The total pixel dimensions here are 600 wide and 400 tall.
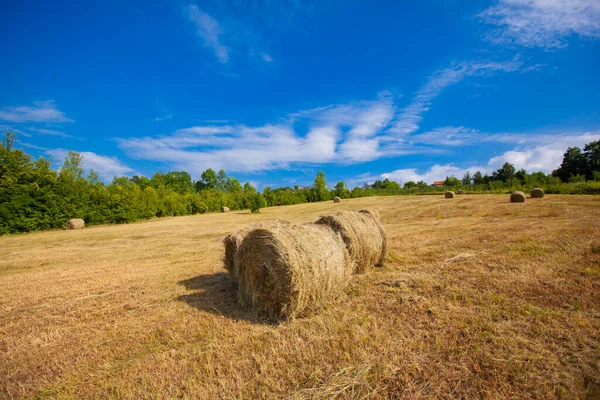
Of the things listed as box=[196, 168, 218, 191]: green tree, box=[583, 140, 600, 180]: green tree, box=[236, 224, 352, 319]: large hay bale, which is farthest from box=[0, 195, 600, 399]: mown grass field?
box=[196, 168, 218, 191]: green tree

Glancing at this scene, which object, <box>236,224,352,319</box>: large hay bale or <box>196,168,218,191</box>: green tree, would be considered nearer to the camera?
<box>236,224,352,319</box>: large hay bale

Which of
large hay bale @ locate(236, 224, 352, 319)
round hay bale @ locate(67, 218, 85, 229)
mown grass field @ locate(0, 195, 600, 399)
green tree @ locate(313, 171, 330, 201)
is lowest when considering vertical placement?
mown grass field @ locate(0, 195, 600, 399)

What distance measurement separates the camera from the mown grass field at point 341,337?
8.22 feet

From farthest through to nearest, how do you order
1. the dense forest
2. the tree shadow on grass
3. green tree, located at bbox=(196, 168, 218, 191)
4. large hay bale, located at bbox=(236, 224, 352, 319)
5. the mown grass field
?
green tree, located at bbox=(196, 168, 218, 191), the dense forest, the tree shadow on grass, large hay bale, located at bbox=(236, 224, 352, 319), the mown grass field

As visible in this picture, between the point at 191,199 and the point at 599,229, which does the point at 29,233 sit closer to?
the point at 191,199

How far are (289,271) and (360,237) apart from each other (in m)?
2.54

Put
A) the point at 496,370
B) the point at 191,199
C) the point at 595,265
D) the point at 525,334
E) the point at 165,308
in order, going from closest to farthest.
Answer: the point at 496,370 → the point at 525,334 → the point at 165,308 → the point at 595,265 → the point at 191,199

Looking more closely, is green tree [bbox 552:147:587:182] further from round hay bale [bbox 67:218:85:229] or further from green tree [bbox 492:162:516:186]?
round hay bale [bbox 67:218:85:229]

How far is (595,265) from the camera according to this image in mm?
5051

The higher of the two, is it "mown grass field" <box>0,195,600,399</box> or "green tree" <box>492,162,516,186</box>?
"green tree" <box>492,162,516,186</box>

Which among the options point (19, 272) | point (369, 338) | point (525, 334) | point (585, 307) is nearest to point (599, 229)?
point (585, 307)

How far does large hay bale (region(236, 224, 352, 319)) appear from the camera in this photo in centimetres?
398

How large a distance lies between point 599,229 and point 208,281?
1180 centimetres

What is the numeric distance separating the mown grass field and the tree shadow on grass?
1.7 inches
